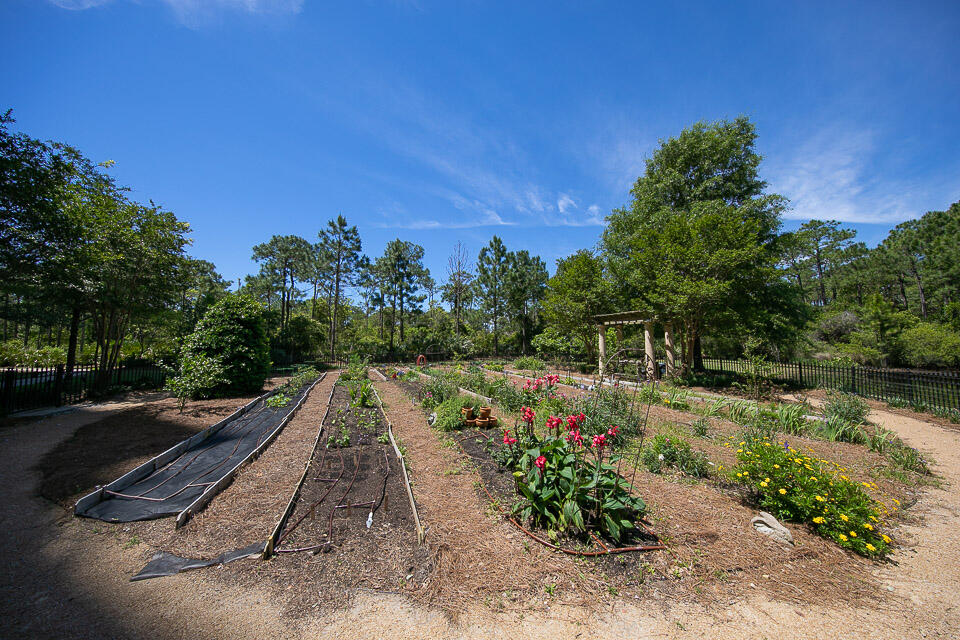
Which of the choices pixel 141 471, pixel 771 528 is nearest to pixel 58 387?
pixel 141 471

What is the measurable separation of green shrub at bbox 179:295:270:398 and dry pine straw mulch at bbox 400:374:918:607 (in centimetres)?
1049

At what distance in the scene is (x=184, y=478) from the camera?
430cm

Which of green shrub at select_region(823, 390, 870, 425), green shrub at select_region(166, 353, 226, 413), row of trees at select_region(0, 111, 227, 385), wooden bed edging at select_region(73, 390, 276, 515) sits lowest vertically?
wooden bed edging at select_region(73, 390, 276, 515)

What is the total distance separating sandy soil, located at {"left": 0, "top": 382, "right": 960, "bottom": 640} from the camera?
6.93 feet

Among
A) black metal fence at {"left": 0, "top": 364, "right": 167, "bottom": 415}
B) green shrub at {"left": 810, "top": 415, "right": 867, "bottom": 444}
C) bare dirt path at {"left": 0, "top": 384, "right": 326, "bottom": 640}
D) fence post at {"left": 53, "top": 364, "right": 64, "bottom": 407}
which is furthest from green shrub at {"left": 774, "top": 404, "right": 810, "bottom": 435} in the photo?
fence post at {"left": 53, "top": 364, "right": 64, "bottom": 407}

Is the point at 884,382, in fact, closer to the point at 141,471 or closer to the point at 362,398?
the point at 362,398

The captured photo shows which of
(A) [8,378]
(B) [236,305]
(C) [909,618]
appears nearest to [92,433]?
(A) [8,378]

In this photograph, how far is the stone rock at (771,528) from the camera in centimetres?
309

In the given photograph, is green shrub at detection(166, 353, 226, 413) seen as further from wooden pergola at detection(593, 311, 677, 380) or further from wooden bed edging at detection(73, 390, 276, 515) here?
wooden pergola at detection(593, 311, 677, 380)

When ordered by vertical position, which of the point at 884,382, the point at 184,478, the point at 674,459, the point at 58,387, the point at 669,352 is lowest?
the point at 184,478

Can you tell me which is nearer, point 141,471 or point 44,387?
point 141,471

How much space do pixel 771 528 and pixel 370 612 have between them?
3.73 metres

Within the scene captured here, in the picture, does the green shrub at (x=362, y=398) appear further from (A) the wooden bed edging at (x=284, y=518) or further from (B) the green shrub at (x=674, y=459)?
(B) the green shrub at (x=674, y=459)

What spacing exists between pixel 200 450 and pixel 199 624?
407 centimetres
